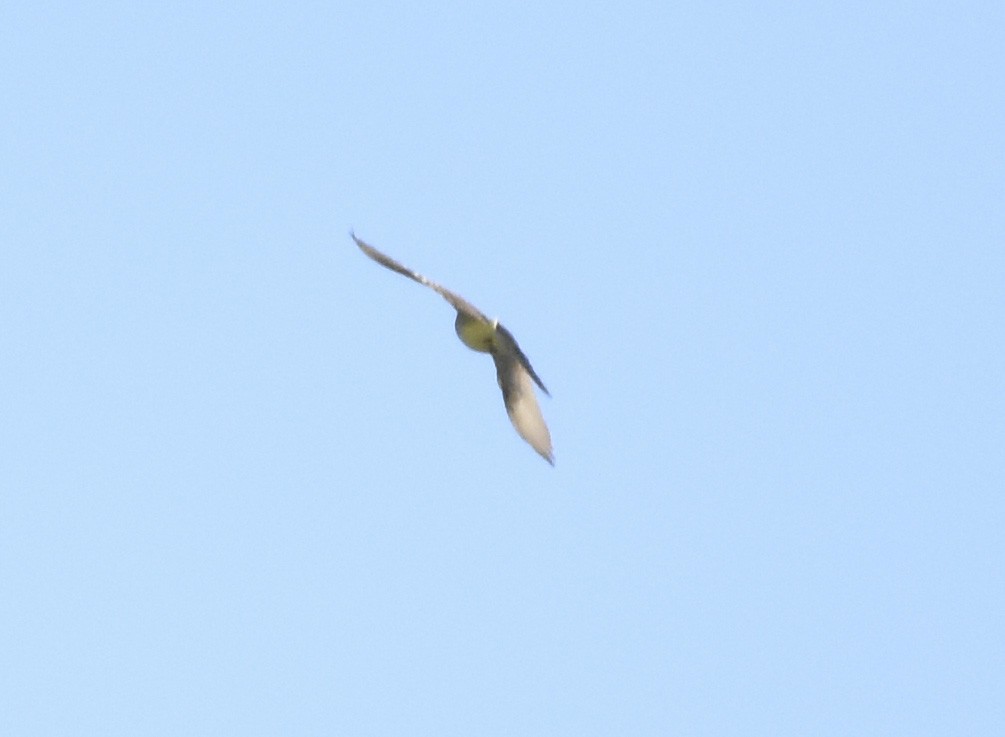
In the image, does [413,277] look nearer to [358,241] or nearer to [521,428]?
[358,241]

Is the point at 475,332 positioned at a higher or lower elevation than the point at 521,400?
higher

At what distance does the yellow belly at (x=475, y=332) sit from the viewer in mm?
16875

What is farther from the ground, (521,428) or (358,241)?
(358,241)

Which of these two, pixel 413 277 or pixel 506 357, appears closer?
pixel 413 277

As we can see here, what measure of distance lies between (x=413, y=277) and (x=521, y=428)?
1783mm

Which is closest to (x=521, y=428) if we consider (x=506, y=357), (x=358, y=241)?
(x=506, y=357)

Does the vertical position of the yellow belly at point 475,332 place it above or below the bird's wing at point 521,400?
above

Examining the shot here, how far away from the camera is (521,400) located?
1705 cm

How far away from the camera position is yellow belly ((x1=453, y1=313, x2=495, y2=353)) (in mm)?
16875

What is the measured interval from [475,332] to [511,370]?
50 cm

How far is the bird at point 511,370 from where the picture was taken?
54.8ft

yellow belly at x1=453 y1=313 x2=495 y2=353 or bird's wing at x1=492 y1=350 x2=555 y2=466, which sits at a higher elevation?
yellow belly at x1=453 y1=313 x2=495 y2=353

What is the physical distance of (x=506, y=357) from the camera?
56.4 ft

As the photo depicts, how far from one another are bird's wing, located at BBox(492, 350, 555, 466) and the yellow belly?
157mm
